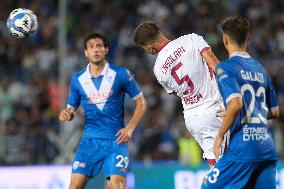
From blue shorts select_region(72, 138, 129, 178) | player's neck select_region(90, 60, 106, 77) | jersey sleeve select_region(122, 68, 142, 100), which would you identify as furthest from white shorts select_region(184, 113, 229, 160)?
player's neck select_region(90, 60, 106, 77)

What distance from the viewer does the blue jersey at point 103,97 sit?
999cm

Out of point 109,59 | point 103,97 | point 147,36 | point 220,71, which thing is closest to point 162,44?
point 147,36

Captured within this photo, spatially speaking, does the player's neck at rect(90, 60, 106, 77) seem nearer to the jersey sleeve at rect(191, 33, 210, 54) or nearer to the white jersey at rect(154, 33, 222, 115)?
the white jersey at rect(154, 33, 222, 115)

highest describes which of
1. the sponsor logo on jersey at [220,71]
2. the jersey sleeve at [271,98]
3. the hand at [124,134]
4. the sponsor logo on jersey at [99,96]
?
the sponsor logo on jersey at [99,96]

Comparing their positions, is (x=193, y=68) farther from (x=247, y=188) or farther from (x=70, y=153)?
(x=70, y=153)

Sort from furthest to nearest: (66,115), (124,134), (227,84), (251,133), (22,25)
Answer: (22,25) < (124,134) < (66,115) < (251,133) < (227,84)

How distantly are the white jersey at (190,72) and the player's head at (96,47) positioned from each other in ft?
4.87

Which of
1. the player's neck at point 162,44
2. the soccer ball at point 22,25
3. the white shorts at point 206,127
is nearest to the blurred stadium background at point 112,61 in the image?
the soccer ball at point 22,25

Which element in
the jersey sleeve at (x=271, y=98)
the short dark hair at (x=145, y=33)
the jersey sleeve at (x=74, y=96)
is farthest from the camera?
the jersey sleeve at (x=74, y=96)

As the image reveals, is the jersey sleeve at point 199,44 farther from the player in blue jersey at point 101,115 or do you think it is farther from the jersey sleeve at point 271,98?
the player in blue jersey at point 101,115

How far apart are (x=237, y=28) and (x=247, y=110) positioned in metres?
0.66

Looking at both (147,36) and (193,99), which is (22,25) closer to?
(147,36)

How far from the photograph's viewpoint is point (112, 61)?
1945 cm

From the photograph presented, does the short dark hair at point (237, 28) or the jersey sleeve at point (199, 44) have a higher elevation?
the jersey sleeve at point (199, 44)
